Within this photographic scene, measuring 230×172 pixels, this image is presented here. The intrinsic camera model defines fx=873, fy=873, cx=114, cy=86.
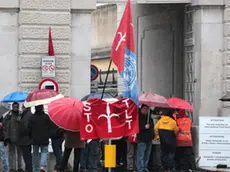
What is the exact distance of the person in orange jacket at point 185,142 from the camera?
23.0 m

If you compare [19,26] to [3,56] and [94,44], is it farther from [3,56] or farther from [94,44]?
[94,44]

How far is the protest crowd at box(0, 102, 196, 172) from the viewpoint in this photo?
19531mm

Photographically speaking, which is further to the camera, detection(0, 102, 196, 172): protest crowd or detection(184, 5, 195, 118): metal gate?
detection(184, 5, 195, 118): metal gate

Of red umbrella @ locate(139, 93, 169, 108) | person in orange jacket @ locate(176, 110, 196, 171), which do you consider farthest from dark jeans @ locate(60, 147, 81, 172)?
person in orange jacket @ locate(176, 110, 196, 171)

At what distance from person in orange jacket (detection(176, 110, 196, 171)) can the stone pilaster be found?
124 inches

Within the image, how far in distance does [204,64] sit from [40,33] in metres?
4.63

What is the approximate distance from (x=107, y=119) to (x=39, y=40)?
759 cm

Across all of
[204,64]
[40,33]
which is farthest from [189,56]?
[40,33]

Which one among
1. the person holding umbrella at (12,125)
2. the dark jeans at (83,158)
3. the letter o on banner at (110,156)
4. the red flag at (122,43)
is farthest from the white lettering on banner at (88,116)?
the dark jeans at (83,158)

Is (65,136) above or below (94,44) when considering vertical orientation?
below

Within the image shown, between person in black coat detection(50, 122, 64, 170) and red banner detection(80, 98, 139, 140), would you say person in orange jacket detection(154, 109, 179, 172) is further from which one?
red banner detection(80, 98, 139, 140)

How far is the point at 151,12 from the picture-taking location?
28094 millimetres

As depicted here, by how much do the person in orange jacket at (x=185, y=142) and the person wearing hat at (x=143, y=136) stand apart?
75.7 inches

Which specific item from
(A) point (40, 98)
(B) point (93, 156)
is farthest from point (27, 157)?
(A) point (40, 98)
